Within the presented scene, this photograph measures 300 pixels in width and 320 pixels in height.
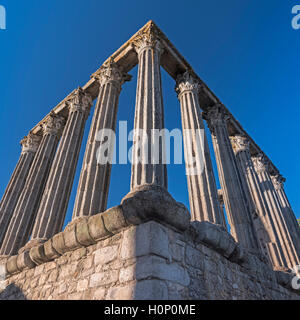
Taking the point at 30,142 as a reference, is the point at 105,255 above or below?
below

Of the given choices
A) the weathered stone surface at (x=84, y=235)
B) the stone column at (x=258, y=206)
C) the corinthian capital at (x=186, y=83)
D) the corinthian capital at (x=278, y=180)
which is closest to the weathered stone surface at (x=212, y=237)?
the weathered stone surface at (x=84, y=235)

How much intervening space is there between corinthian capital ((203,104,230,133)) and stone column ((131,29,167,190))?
4.92 m

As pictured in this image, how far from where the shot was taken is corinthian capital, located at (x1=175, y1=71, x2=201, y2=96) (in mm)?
11109

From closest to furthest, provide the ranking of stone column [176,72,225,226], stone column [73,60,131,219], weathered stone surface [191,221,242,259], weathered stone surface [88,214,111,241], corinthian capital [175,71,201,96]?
1. weathered stone surface [88,214,111,241]
2. weathered stone surface [191,221,242,259]
3. stone column [73,60,131,219]
4. stone column [176,72,225,226]
5. corinthian capital [175,71,201,96]

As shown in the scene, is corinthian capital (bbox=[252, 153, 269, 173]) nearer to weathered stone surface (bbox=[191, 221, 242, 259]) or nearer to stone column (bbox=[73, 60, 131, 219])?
stone column (bbox=[73, 60, 131, 219])

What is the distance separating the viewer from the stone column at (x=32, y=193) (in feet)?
34.3

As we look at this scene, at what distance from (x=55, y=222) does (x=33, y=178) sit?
424 cm

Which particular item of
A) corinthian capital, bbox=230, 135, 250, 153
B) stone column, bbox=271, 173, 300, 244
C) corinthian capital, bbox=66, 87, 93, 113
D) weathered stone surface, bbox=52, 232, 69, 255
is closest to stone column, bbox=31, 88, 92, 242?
corinthian capital, bbox=66, 87, 93, 113

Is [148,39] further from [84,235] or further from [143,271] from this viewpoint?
[143,271]

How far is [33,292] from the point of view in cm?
549

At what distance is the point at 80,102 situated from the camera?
41.1 feet

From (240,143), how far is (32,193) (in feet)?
40.3

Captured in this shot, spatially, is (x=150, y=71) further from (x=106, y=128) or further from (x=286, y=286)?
(x=286, y=286)

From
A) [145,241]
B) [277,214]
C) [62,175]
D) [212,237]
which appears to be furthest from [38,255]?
[277,214]
